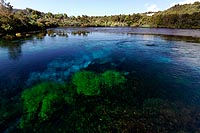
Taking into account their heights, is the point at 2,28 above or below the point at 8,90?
above

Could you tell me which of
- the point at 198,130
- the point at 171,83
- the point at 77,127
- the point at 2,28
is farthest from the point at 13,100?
the point at 2,28

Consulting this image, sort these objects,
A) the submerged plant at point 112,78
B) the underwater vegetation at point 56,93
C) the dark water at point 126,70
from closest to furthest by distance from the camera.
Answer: the underwater vegetation at point 56,93, the dark water at point 126,70, the submerged plant at point 112,78

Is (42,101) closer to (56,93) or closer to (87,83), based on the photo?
(56,93)

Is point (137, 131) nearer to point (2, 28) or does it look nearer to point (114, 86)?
point (114, 86)

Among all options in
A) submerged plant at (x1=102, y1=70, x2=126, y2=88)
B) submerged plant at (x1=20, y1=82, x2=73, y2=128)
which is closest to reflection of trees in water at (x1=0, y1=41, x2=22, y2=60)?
submerged plant at (x1=20, y1=82, x2=73, y2=128)

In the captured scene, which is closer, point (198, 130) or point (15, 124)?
point (198, 130)

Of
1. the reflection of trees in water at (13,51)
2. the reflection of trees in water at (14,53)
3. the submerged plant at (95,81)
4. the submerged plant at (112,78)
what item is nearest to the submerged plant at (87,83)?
the submerged plant at (95,81)

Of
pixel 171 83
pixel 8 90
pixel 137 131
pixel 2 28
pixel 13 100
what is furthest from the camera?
pixel 2 28

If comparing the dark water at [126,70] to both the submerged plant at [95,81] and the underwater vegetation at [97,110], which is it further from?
the submerged plant at [95,81]
